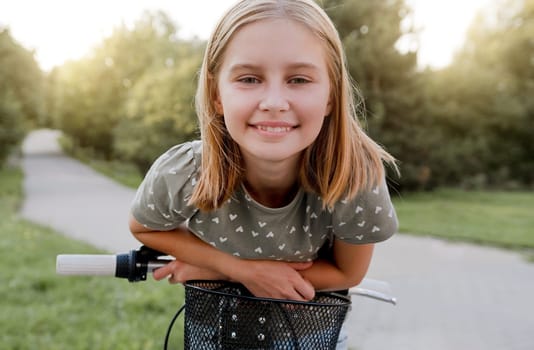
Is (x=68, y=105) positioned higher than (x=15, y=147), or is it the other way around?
(x=68, y=105)

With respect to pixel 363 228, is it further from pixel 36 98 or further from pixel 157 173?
pixel 36 98

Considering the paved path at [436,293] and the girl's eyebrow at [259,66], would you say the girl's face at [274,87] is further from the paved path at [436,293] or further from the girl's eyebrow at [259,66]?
the paved path at [436,293]

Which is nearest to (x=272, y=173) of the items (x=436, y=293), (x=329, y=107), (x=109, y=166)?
(x=329, y=107)

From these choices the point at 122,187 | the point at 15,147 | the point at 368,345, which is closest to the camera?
the point at 368,345

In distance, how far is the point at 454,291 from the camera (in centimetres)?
568

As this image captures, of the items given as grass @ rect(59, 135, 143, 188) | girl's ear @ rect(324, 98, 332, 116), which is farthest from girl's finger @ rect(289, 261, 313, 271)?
grass @ rect(59, 135, 143, 188)

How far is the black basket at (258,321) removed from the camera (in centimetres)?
127

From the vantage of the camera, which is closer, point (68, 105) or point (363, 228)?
point (363, 228)

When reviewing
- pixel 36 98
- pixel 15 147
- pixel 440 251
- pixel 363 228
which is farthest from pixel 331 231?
pixel 36 98

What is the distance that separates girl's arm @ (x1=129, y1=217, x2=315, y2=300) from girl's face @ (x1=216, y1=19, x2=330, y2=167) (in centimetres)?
32

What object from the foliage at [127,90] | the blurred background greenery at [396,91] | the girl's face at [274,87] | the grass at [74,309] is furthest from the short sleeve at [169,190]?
the foliage at [127,90]

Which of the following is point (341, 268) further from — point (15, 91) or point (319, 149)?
point (15, 91)

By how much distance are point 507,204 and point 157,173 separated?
497 inches

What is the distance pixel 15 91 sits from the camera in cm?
2058
